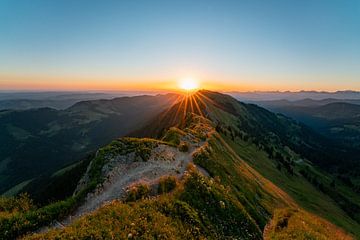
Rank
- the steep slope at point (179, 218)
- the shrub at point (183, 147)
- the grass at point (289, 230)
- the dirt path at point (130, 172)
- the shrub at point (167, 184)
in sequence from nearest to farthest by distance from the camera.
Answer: the steep slope at point (179, 218)
the dirt path at point (130, 172)
the shrub at point (167, 184)
the grass at point (289, 230)
the shrub at point (183, 147)

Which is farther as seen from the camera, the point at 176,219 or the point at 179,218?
the point at 179,218

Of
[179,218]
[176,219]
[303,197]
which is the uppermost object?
[176,219]

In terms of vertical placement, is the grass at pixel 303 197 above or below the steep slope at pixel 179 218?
below

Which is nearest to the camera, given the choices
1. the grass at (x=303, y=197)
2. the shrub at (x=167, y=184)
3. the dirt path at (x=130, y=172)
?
the dirt path at (x=130, y=172)

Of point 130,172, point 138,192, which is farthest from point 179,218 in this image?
point 130,172

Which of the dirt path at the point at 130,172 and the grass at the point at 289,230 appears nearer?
the dirt path at the point at 130,172

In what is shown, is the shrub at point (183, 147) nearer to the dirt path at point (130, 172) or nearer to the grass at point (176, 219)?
the dirt path at point (130, 172)

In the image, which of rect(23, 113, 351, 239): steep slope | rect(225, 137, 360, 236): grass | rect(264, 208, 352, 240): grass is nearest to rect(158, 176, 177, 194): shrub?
rect(23, 113, 351, 239): steep slope

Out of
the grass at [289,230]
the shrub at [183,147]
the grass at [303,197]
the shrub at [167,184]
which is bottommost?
the grass at [303,197]

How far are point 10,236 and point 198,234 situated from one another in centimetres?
1322

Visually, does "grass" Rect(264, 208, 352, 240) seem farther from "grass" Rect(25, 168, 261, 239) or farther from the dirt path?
the dirt path

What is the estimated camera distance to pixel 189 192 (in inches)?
1025

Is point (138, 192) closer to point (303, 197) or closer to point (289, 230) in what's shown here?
point (289, 230)

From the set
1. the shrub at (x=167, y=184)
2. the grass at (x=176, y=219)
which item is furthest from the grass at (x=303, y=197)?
the shrub at (x=167, y=184)
